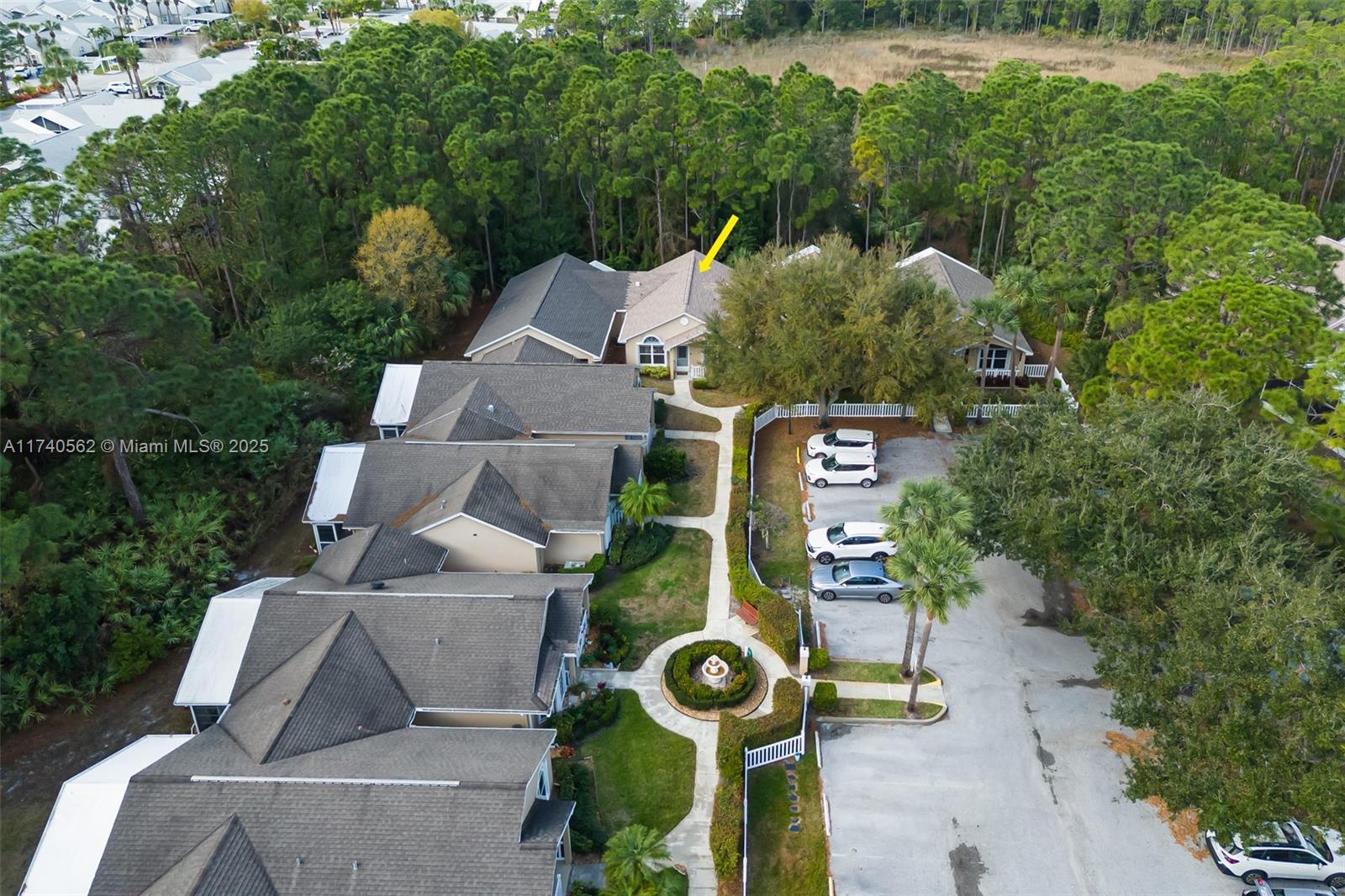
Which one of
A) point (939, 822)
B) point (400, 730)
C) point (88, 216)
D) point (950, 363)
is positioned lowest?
point (939, 822)

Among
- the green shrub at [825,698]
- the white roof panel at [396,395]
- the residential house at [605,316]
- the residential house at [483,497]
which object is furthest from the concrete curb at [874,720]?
the residential house at [605,316]

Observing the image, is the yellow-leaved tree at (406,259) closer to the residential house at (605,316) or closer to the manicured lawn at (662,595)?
the residential house at (605,316)

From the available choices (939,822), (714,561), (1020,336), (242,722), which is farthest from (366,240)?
(939,822)

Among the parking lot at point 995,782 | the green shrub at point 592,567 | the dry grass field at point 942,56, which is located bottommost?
the parking lot at point 995,782

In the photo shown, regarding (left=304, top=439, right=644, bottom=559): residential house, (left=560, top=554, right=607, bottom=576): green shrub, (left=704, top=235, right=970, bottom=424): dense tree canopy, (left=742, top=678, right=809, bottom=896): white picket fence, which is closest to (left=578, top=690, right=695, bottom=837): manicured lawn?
(left=742, top=678, right=809, bottom=896): white picket fence

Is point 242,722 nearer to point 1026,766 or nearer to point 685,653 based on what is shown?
point 685,653

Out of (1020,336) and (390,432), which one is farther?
(1020,336)

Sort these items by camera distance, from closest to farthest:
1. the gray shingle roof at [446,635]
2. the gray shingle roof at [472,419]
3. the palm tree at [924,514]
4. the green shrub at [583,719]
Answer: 1. the palm tree at [924,514]
2. the gray shingle roof at [446,635]
3. the green shrub at [583,719]
4. the gray shingle roof at [472,419]
